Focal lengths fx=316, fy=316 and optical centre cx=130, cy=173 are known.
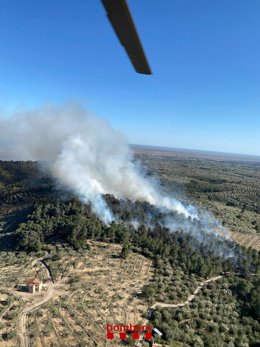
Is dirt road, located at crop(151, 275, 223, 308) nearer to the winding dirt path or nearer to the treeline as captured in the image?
the treeline

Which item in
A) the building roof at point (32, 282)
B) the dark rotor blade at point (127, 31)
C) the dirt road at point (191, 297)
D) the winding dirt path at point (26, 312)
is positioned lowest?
the dirt road at point (191, 297)

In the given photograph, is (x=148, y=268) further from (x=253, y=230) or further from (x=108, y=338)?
(x=253, y=230)

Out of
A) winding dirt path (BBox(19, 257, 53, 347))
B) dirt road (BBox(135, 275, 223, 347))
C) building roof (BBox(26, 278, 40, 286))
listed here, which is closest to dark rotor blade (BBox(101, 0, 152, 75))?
winding dirt path (BBox(19, 257, 53, 347))

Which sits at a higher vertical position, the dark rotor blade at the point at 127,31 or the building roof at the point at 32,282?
the dark rotor blade at the point at 127,31

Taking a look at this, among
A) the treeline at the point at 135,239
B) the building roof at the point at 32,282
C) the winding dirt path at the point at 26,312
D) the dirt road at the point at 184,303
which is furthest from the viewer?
the treeline at the point at 135,239

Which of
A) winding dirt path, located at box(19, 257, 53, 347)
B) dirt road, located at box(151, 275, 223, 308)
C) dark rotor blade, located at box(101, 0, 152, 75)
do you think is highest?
dark rotor blade, located at box(101, 0, 152, 75)

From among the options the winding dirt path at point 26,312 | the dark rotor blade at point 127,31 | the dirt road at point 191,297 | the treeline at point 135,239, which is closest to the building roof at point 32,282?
the winding dirt path at point 26,312

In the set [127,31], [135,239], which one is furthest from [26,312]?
[127,31]

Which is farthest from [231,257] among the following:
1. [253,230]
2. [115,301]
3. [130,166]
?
[130,166]

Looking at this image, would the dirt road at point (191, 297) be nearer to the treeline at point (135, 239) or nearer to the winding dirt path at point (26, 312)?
the treeline at point (135, 239)
